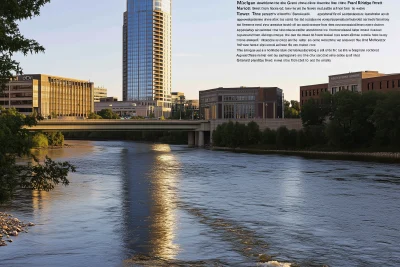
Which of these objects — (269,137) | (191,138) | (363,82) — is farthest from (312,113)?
(191,138)

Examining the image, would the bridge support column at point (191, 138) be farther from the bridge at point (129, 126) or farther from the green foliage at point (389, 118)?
the green foliage at point (389, 118)

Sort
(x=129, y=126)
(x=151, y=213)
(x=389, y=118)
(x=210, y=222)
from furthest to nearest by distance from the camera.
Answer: (x=129, y=126)
(x=389, y=118)
(x=151, y=213)
(x=210, y=222)

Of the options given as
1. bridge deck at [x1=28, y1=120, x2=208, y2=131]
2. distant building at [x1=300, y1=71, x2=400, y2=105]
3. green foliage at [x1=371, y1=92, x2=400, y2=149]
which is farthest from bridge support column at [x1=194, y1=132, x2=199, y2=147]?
green foliage at [x1=371, y1=92, x2=400, y2=149]

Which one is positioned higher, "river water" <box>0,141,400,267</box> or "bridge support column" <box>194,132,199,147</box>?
"bridge support column" <box>194,132,199,147</box>

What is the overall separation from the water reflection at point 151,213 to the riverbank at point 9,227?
6555 millimetres

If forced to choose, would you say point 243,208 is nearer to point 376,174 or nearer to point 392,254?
point 392,254

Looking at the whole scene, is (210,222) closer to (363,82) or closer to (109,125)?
(109,125)

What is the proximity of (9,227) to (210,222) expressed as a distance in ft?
43.0

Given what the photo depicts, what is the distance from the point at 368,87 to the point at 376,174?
285 ft

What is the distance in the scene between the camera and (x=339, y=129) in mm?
114000

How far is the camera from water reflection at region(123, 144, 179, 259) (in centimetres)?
2798

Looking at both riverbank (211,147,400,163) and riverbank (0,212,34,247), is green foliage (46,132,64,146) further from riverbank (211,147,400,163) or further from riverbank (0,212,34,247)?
riverbank (0,212,34,247)

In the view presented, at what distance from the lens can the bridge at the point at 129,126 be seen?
131m

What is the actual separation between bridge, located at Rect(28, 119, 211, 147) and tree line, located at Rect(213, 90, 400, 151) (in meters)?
11.2
